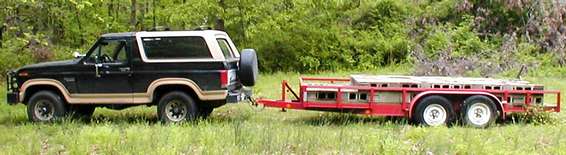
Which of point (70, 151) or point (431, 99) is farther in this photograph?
point (431, 99)

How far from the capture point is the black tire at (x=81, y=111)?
11.6m

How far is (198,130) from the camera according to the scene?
30.0 feet

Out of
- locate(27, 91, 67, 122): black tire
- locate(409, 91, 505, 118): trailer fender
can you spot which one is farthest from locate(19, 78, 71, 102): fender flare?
locate(409, 91, 505, 118): trailer fender

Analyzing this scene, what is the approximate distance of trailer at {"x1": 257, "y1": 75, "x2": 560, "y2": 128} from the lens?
10.6 meters

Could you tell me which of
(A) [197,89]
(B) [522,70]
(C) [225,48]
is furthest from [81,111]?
(B) [522,70]

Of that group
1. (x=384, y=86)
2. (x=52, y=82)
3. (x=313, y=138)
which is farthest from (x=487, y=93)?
(x=52, y=82)

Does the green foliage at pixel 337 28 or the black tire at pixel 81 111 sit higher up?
the green foliage at pixel 337 28

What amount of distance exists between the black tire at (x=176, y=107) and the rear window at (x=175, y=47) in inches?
25.6

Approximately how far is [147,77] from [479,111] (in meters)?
5.45

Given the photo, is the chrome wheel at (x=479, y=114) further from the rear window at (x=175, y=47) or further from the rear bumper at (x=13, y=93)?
the rear bumper at (x=13, y=93)

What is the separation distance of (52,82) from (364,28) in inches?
575

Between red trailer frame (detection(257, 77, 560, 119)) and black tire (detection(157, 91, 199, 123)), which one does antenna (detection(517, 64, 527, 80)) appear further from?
black tire (detection(157, 91, 199, 123))

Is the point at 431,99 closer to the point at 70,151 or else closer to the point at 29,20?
the point at 70,151

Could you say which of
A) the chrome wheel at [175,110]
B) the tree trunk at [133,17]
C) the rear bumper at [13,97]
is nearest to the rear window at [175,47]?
the chrome wheel at [175,110]
